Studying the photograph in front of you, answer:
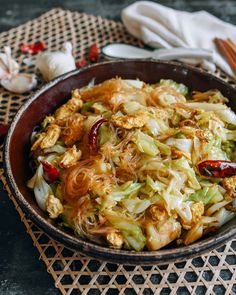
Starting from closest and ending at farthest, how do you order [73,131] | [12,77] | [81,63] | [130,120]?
[130,120]
[73,131]
[12,77]
[81,63]

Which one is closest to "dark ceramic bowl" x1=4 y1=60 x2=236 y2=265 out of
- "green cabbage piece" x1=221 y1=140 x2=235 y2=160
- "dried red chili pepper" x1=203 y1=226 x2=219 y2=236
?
"dried red chili pepper" x1=203 y1=226 x2=219 y2=236

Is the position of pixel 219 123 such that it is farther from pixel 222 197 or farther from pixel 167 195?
pixel 167 195

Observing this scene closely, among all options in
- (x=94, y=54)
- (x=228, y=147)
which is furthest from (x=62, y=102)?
(x=228, y=147)

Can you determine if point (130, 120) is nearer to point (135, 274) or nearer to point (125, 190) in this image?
point (125, 190)

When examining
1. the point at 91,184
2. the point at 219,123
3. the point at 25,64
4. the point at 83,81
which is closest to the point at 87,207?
the point at 91,184

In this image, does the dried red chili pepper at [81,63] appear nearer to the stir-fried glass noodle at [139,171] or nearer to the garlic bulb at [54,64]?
the garlic bulb at [54,64]

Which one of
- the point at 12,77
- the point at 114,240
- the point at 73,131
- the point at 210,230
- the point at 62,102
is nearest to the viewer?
the point at 114,240

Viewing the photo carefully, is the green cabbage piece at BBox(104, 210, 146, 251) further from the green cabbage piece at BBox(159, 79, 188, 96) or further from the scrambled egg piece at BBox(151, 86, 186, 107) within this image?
the green cabbage piece at BBox(159, 79, 188, 96)
